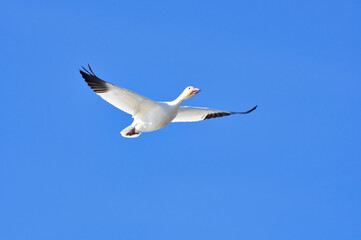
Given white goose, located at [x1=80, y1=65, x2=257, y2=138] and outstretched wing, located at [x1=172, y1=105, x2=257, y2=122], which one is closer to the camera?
white goose, located at [x1=80, y1=65, x2=257, y2=138]

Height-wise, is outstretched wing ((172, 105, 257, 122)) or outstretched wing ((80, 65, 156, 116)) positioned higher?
outstretched wing ((172, 105, 257, 122))

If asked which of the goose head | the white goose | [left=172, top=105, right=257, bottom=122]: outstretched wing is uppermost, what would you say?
[left=172, top=105, right=257, bottom=122]: outstretched wing

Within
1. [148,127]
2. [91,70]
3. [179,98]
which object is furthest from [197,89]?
[91,70]

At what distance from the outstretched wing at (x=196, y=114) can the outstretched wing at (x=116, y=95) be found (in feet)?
5.26

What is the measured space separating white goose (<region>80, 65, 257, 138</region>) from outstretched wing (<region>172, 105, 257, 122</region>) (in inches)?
35.1

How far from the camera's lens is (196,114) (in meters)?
18.6

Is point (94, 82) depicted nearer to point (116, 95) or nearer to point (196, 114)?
point (116, 95)

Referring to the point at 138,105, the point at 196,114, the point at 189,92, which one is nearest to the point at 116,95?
the point at 138,105

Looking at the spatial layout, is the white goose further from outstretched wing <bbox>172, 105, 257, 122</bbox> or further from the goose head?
outstretched wing <bbox>172, 105, 257, 122</bbox>

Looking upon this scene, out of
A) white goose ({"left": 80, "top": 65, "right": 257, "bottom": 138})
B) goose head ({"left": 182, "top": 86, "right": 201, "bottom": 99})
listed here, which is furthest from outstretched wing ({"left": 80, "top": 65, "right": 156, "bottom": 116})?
goose head ({"left": 182, "top": 86, "right": 201, "bottom": 99})

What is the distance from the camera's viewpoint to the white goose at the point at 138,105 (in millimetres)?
16625

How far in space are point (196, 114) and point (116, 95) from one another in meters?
2.84

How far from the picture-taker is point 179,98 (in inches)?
678

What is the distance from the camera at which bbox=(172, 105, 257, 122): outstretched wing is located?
18.3 meters
